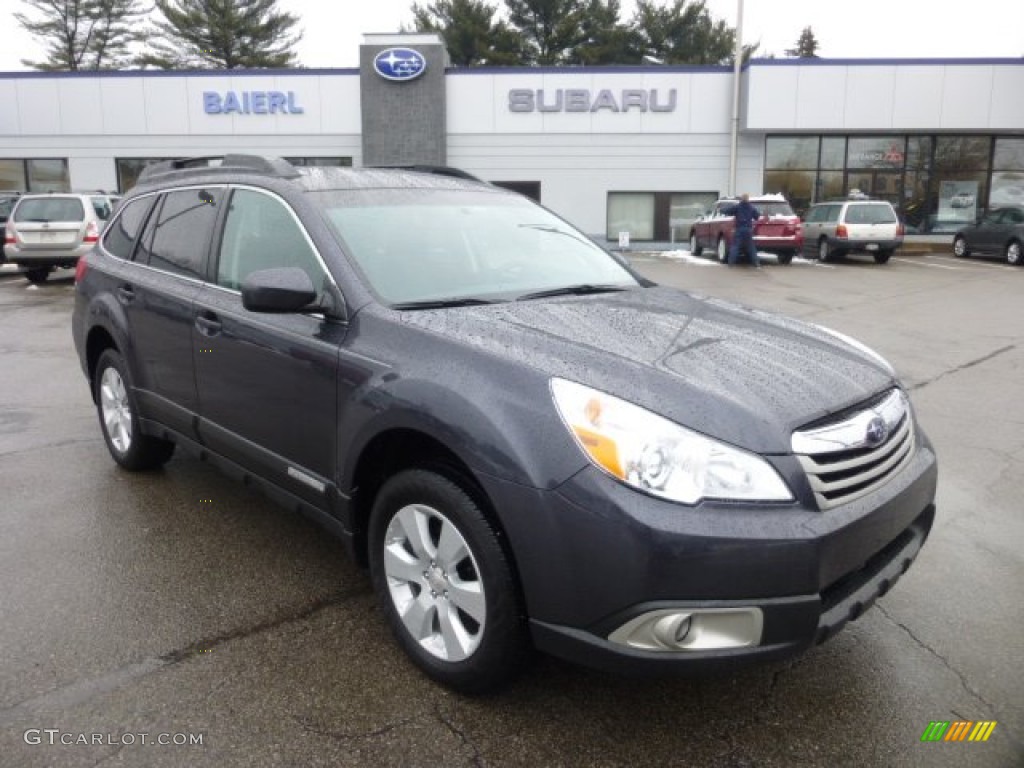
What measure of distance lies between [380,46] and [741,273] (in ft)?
47.2

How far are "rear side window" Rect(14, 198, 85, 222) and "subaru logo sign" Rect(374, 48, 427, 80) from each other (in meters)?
12.6

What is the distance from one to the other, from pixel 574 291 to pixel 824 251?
20005mm

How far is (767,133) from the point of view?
26.9m

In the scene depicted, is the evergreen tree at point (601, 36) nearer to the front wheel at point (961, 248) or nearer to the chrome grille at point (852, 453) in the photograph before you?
the front wheel at point (961, 248)

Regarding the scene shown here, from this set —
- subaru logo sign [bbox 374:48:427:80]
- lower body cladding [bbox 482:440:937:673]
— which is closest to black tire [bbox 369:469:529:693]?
lower body cladding [bbox 482:440:937:673]

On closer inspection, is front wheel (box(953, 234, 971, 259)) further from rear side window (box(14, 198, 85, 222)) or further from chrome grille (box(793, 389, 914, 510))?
chrome grille (box(793, 389, 914, 510))

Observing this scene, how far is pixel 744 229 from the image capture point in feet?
64.3

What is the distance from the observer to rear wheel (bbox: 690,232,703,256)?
23.8 metres

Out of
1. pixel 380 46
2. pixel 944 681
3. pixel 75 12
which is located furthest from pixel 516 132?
pixel 75 12

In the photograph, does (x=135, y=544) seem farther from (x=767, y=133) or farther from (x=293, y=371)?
(x=767, y=133)

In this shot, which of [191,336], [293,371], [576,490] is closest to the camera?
[576,490]

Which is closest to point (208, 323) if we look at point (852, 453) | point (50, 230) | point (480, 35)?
point (852, 453)

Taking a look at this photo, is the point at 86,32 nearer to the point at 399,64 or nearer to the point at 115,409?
the point at 399,64

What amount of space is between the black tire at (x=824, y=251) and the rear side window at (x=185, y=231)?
19743 mm
